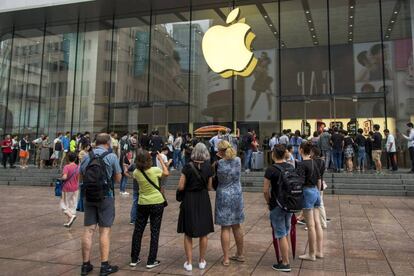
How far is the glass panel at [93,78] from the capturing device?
23344 millimetres

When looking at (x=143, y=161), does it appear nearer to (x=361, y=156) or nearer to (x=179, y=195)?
(x=179, y=195)

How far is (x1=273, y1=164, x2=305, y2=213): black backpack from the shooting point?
4.92 m

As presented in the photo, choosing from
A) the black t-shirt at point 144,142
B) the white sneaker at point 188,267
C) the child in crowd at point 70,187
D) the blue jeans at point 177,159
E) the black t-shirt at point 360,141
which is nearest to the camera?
the white sneaker at point 188,267

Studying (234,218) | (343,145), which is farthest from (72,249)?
(343,145)

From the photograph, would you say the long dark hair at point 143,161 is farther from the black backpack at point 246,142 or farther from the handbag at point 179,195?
the black backpack at point 246,142

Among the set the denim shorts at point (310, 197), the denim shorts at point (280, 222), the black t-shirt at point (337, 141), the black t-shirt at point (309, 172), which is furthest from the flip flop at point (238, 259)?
the black t-shirt at point (337, 141)

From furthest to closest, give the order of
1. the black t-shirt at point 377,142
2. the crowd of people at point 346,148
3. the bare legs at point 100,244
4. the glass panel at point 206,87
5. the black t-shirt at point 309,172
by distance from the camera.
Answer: the glass panel at point 206,87, the crowd of people at point 346,148, the black t-shirt at point 377,142, the black t-shirt at point 309,172, the bare legs at point 100,244

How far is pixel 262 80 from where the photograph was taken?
21.1m

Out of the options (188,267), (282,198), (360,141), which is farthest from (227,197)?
(360,141)

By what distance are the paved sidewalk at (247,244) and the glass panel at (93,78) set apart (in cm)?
1351

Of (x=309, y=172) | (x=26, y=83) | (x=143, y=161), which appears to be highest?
(x=26, y=83)

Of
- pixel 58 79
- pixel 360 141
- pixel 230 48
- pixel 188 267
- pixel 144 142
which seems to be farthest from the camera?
pixel 58 79

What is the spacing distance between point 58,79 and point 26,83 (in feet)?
8.43

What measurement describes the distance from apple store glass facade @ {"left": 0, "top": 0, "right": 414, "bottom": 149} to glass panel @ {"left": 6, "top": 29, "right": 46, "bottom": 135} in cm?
8
